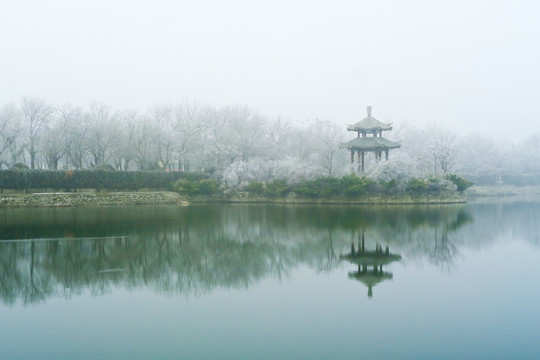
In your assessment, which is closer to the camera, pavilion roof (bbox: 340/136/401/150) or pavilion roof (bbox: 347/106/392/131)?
pavilion roof (bbox: 340/136/401/150)

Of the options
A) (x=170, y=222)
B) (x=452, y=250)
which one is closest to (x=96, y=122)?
(x=170, y=222)

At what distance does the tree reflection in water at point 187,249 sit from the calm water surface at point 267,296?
0.07m

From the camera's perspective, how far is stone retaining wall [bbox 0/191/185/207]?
119ft

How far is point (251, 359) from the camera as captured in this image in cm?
695

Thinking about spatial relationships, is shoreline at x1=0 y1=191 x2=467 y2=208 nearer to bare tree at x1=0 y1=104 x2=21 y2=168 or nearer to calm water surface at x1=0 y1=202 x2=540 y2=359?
bare tree at x1=0 y1=104 x2=21 y2=168

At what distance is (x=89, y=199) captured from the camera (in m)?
38.9

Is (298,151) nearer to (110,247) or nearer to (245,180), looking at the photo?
(245,180)

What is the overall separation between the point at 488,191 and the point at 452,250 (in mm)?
49491

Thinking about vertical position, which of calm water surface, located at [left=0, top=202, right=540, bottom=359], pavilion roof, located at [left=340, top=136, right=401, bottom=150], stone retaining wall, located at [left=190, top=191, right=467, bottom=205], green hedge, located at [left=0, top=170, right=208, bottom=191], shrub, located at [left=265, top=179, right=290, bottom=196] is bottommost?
calm water surface, located at [left=0, top=202, right=540, bottom=359]

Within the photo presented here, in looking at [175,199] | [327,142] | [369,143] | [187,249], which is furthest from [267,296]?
[327,142]

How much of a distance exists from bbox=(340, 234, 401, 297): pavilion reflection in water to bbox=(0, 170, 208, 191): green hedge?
30.7 metres

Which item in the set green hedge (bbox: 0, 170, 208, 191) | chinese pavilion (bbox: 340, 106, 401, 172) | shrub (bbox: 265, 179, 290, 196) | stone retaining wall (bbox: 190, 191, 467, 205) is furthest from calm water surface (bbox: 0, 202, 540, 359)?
chinese pavilion (bbox: 340, 106, 401, 172)

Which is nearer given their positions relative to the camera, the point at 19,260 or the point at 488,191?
the point at 19,260

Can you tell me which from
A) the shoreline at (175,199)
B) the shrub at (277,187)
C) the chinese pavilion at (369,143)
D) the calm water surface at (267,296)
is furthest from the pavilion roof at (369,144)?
the calm water surface at (267,296)
